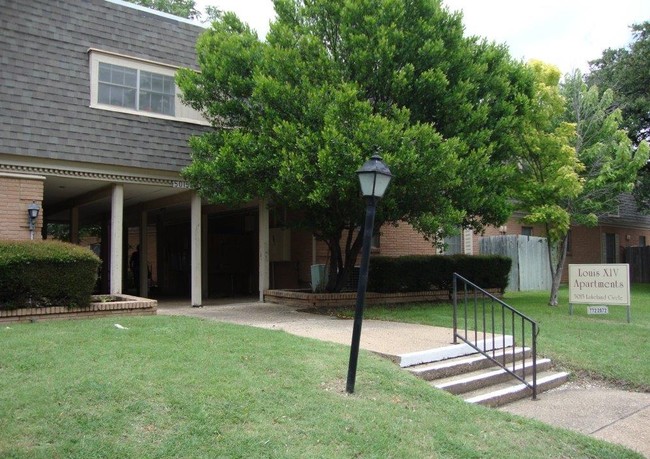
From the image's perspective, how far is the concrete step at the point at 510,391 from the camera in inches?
262

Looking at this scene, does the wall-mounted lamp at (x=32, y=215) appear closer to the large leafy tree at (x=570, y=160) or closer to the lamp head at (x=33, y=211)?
the lamp head at (x=33, y=211)

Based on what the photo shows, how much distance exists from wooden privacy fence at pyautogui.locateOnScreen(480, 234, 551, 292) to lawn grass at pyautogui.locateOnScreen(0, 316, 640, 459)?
49.8 feet

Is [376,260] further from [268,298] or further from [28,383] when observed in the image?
[28,383]

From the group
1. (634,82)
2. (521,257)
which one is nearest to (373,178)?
(521,257)

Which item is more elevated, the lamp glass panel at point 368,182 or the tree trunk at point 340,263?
the lamp glass panel at point 368,182

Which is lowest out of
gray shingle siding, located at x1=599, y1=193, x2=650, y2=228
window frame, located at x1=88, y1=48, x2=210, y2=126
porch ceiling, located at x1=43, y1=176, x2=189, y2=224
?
porch ceiling, located at x1=43, y1=176, x2=189, y2=224

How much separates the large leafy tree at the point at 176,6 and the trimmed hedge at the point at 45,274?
2313 cm

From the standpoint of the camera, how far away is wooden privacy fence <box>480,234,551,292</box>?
824 inches

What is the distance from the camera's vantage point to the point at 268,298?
45.5 ft

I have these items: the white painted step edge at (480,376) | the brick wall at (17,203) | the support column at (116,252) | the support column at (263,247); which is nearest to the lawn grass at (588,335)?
the white painted step edge at (480,376)

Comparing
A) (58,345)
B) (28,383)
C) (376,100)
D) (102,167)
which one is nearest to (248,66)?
(376,100)

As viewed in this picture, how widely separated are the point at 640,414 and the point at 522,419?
1759mm

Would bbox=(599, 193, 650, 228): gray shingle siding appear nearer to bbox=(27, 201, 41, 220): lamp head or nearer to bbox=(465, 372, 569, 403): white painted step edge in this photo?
bbox=(465, 372, 569, 403): white painted step edge

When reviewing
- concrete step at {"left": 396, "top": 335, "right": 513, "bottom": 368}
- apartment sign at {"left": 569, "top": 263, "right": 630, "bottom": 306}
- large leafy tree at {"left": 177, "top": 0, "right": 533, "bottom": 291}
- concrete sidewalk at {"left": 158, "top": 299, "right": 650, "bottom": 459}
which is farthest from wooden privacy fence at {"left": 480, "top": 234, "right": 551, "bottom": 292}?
concrete step at {"left": 396, "top": 335, "right": 513, "bottom": 368}
